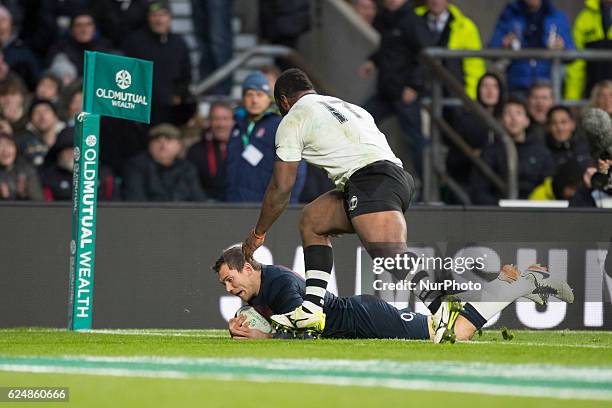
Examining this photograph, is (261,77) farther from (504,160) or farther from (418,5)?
(418,5)

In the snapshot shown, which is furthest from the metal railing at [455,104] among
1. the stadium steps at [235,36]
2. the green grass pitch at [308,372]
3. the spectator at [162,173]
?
the green grass pitch at [308,372]

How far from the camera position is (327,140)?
10.1 m

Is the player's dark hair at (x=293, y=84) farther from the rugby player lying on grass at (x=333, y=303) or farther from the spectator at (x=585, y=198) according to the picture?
the spectator at (x=585, y=198)

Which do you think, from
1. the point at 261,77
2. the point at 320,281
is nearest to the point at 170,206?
the point at 261,77

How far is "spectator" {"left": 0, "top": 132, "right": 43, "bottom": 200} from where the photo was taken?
13.8 m

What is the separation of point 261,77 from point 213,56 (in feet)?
11.5

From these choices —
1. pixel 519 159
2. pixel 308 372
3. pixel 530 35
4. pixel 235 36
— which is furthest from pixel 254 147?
pixel 308 372

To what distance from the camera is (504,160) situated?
1502 centimetres

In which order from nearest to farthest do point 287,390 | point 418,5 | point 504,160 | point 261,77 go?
point 287,390, point 261,77, point 504,160, point 418,5

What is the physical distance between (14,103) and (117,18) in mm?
1994

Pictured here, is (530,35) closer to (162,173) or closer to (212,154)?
(212,154)

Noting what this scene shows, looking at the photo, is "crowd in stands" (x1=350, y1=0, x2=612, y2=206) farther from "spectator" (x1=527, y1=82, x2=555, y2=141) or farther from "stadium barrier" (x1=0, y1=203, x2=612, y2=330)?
"stadium barrier" (x1=0, y1=203, x2=612, y2=330)

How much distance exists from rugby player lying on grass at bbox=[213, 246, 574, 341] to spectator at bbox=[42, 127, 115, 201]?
428 centimetres

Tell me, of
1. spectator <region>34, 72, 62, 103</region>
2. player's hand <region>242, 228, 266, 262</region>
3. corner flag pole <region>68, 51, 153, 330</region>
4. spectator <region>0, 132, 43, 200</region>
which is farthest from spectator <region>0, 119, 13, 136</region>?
player's hand <region>242, 228, 266, 262</region>
